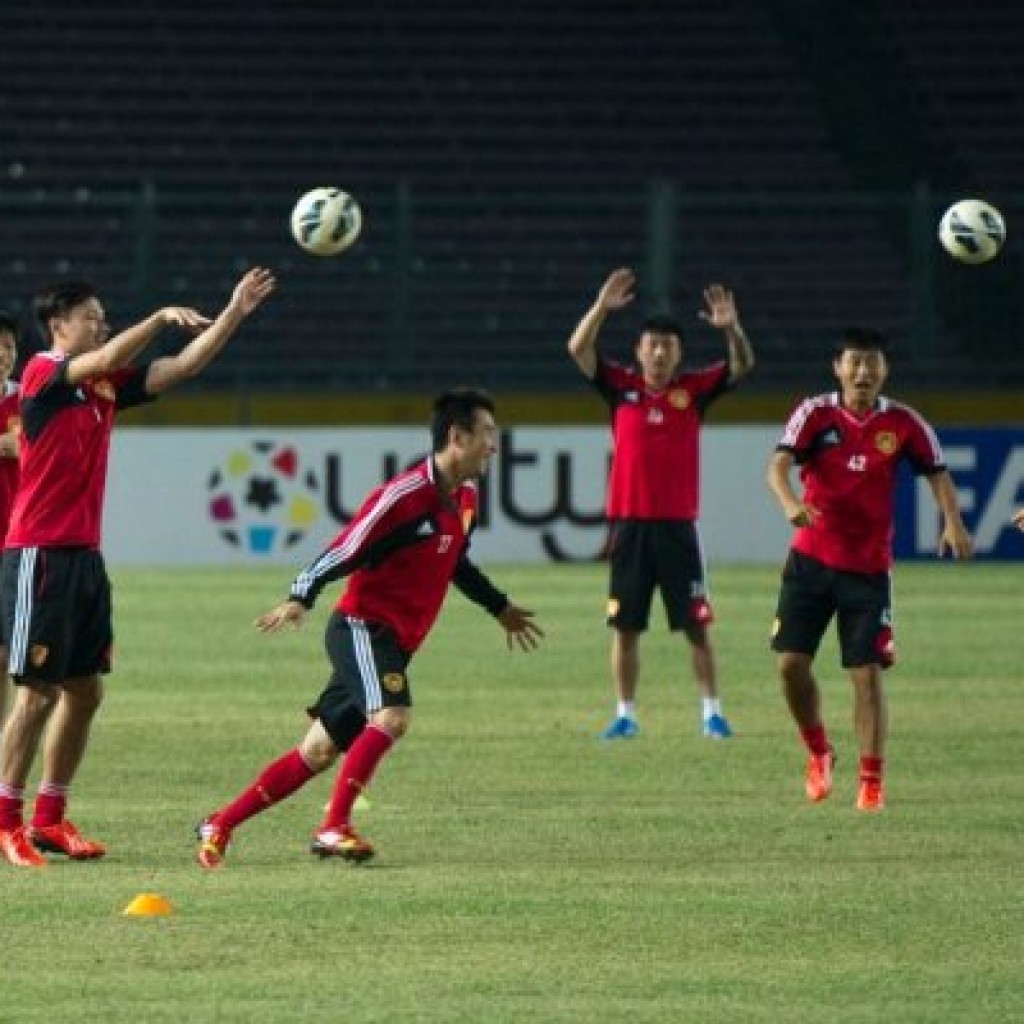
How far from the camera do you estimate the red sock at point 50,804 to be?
1171 centimetres

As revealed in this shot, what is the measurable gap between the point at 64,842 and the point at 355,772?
109cm

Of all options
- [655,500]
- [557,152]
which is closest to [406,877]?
[655,500]

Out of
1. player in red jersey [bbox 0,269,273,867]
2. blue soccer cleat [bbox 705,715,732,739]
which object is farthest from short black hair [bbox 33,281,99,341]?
blue soccer cleat [bbox 705,715,732,739]

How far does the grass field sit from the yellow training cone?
0.20 ft

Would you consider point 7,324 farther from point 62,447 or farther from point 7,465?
point 62,447

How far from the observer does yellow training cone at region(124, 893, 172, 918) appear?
10.0m

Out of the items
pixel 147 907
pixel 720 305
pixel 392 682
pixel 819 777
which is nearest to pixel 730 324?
pixel 720 305

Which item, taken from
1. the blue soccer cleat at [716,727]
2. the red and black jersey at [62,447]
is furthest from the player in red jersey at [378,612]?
the blue soccer cleat at [716,727]

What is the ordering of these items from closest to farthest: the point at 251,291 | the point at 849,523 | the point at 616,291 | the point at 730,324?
the point at 251,291, the point at 849,523, the point at 616,291, the point at 730,324

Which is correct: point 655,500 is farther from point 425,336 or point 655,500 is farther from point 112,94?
point 112,94

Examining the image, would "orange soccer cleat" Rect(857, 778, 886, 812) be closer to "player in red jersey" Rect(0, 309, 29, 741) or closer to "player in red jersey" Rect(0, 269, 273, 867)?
"player in red jersey" Rect(0, 269, 273, 867)

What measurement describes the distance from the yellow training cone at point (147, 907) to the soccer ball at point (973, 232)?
10128 millimetres

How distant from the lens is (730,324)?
638 inches

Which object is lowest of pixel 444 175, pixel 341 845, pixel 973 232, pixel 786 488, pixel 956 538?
pixel 341 845
